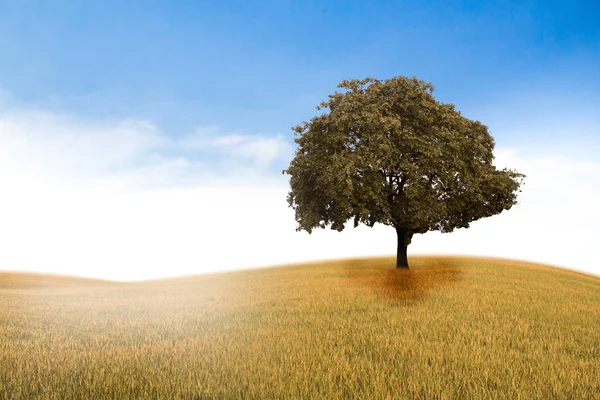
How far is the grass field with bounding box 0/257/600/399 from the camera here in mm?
8070

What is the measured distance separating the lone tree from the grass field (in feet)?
30.7

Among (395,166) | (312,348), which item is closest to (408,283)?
(395,166)

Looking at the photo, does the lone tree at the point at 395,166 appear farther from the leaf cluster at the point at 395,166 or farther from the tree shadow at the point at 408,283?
the tree shadow at the point at 408,283

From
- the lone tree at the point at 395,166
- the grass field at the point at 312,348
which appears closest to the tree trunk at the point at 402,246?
the lone tree at the point at 395,166

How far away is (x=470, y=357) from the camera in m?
10.2

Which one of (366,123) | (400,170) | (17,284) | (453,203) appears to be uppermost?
(366,123)

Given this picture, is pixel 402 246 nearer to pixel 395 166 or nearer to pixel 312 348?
pixel 395 166

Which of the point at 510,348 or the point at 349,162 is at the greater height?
the point at 349,162

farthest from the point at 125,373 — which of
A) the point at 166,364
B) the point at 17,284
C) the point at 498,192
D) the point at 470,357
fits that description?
the point at 17,284

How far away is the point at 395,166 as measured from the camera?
30.5m

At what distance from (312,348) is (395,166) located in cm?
2159

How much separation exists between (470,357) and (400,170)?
21746mm

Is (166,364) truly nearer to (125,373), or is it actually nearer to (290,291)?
(125,373)

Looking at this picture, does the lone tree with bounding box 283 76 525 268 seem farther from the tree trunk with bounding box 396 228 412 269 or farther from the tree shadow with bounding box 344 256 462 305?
the tree shadow with bounding box 344 256 462 305
